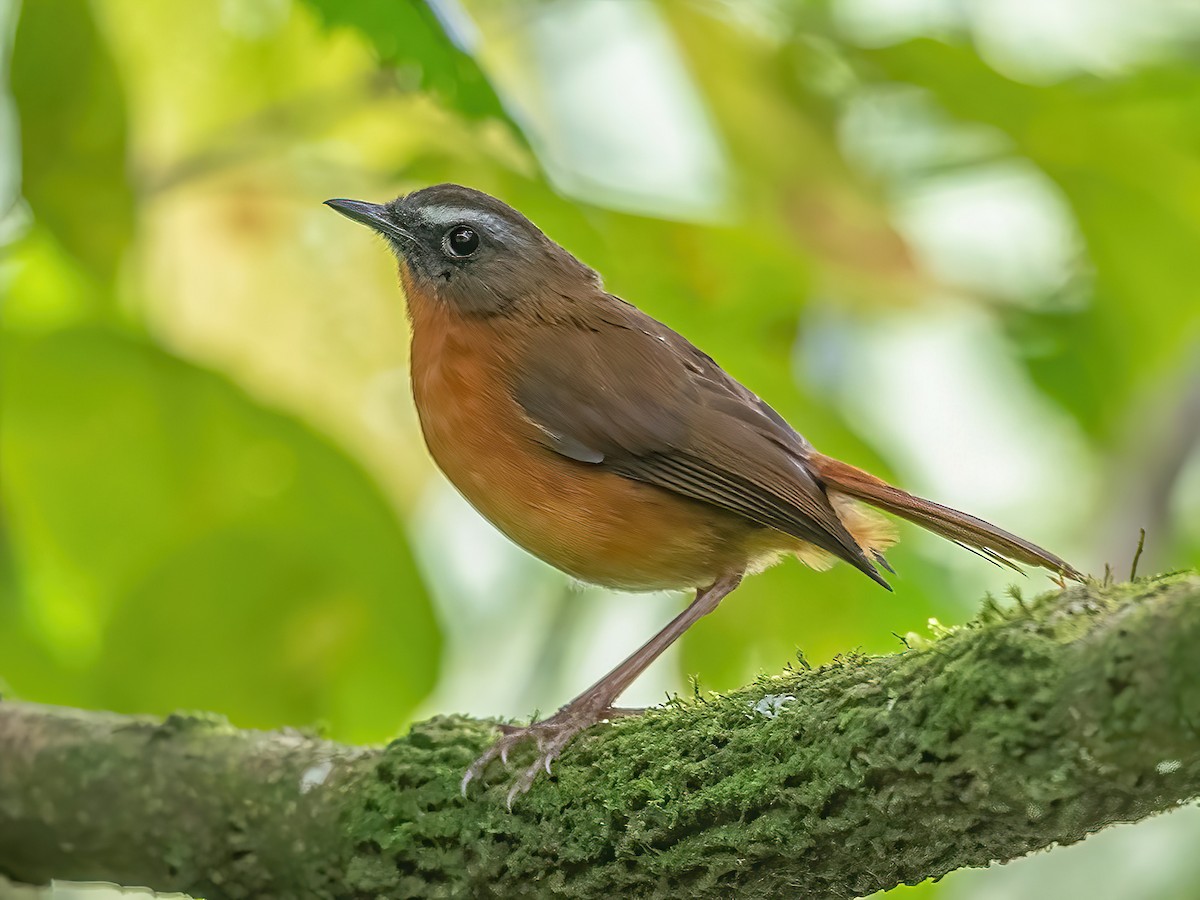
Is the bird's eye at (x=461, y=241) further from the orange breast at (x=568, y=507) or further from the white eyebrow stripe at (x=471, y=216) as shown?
the orange breast at (x=568, y=507)

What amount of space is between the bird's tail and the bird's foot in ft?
3.04

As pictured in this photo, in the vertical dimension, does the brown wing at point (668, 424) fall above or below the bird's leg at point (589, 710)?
above

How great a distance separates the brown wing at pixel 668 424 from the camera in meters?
3.66

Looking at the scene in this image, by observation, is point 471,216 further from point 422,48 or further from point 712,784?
point 712,784

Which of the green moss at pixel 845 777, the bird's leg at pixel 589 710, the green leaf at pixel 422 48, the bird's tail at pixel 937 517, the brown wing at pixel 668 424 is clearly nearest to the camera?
the green moss at pixel 845 777

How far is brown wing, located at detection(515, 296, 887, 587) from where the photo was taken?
366 centimetres

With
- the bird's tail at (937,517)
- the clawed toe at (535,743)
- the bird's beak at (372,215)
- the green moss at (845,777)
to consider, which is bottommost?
the green moss at (845,777)

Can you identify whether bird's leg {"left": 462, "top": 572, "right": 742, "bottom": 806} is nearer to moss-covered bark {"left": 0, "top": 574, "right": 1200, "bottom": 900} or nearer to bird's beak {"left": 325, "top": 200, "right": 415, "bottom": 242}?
moss-covered bark {"left": 0, "top": 574, "right": 1200, "bottom": 900}

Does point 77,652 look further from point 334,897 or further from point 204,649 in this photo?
point 334,897

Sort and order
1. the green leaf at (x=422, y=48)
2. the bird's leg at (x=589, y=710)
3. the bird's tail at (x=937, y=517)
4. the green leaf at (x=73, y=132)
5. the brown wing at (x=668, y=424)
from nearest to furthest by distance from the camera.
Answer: the green leaf at (x=422, y=48) → the bird's leg at (x=589, y=710) → the bird's tail at (x=937, y=517) → the green leaf at (x=73, y=132) → the brown wing at (x=668, y=424)

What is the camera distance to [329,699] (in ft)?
12.3

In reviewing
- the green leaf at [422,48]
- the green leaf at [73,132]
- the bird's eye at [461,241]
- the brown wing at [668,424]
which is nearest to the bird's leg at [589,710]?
the brown wing at [668,424]

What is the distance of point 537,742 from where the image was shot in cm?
329

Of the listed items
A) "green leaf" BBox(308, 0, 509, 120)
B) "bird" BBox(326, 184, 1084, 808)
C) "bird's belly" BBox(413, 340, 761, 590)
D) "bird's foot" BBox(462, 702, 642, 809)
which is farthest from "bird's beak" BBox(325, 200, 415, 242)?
"bird's foot" BBox(462, 702, 642, 809)
